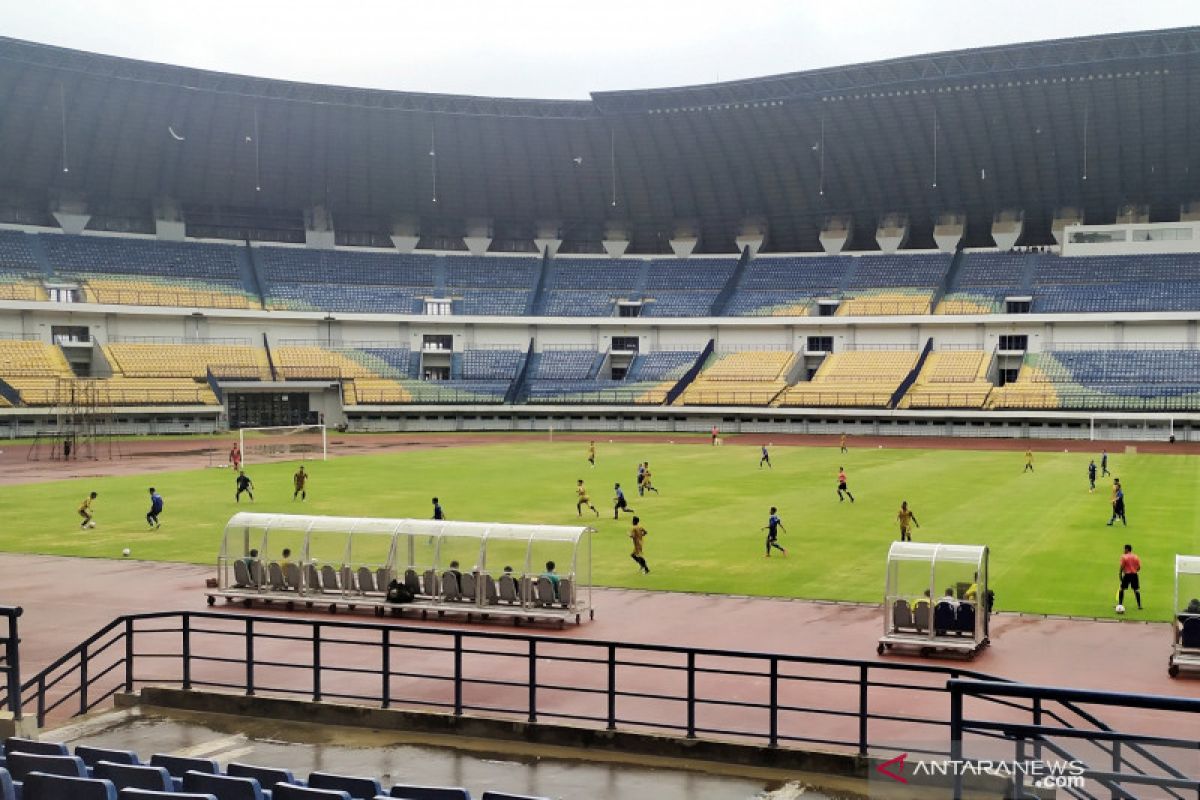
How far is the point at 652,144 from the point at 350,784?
90.2 metres

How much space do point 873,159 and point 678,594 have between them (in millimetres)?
71703

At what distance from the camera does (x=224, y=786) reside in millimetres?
8758

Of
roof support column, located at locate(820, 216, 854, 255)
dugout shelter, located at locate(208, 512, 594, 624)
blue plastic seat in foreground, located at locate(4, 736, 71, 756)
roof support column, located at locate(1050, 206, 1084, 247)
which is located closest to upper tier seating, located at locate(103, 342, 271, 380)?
roof support column, located at locate(820, 216, 854, 255)

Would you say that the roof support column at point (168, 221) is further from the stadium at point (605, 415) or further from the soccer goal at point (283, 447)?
the soccer goal at point (283, 447)

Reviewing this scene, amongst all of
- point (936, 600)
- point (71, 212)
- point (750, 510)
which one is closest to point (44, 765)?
point (936, 600)

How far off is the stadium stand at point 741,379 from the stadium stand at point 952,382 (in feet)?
36.6

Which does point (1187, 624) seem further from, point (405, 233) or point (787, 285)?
point (405, 233)

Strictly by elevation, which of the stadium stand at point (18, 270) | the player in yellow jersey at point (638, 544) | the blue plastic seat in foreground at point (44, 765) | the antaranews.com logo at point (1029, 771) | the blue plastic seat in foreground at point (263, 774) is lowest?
the player in yellow jersey at point (638, 544)

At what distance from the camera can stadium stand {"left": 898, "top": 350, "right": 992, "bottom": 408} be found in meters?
81.5

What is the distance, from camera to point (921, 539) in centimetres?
3209

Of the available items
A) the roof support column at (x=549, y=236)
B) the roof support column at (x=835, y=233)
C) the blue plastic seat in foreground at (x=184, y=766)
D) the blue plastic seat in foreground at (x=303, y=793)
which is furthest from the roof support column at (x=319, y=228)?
the blue plastic seat in foreground at (x=303, y=793)

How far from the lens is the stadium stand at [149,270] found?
3396 inches

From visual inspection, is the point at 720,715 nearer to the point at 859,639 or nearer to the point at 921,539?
the point at 859,639

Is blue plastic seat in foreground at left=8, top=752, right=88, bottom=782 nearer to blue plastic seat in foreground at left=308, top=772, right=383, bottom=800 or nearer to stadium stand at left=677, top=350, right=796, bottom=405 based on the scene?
blue plastic seat in foreground at left=308, top=772, right=383, bottom=800
